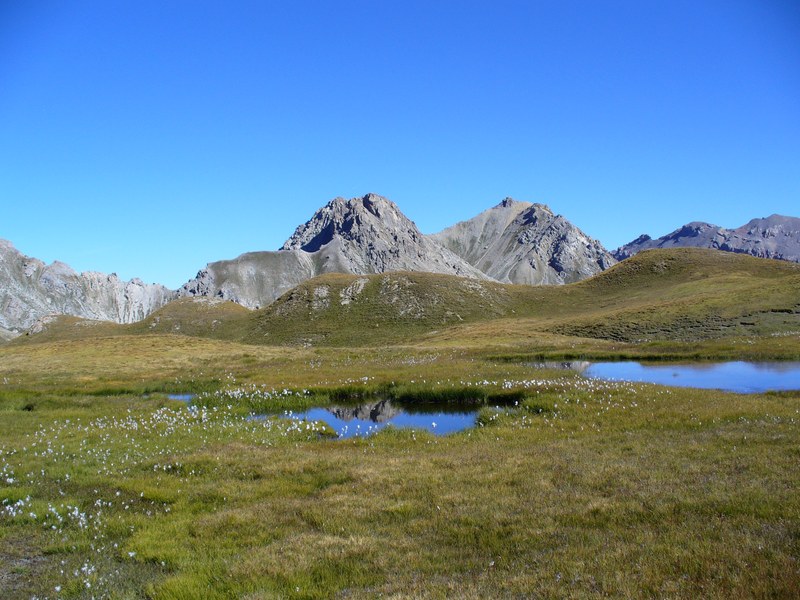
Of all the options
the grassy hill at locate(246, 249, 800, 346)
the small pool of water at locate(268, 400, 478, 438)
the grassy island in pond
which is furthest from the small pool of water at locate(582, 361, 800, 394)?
the grassy hill at locate(246, 249, 800, 346)

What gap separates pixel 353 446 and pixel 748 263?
130 metres

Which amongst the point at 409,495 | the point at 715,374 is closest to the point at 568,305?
the point at 715,374

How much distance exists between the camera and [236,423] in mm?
27047

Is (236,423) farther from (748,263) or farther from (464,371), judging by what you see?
(748,263)

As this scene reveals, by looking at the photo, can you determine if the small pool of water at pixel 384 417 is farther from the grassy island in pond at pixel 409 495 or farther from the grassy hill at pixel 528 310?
the grassy hill at pixel 528 310

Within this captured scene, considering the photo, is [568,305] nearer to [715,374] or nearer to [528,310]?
[528,310]

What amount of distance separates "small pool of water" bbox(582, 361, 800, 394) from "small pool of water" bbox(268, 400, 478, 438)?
51.5 ft

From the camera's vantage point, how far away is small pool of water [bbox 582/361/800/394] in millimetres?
33825

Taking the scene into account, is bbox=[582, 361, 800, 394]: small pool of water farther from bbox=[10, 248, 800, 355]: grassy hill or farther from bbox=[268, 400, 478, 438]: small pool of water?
bbox=[10, 248, 800, 355]: grassy hill

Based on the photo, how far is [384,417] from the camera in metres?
31.0

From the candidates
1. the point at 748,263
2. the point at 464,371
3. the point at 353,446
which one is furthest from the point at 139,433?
the point at 748,263

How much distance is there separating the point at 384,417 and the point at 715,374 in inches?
1076

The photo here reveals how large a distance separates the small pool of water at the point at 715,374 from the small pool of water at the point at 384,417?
15701 millimetres

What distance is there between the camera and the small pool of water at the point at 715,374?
3383cm
